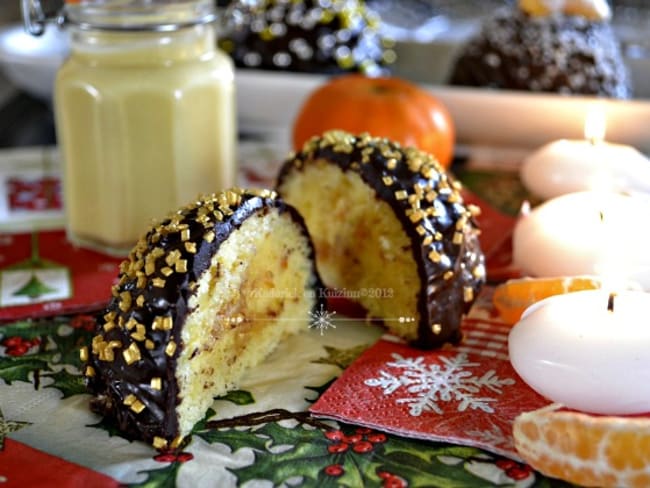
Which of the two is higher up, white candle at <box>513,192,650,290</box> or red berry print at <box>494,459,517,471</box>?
white candle at <box>513,192,650,290</box>

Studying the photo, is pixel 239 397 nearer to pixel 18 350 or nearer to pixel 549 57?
pixel 18 350

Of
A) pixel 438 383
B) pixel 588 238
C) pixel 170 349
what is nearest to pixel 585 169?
pixel 588 238

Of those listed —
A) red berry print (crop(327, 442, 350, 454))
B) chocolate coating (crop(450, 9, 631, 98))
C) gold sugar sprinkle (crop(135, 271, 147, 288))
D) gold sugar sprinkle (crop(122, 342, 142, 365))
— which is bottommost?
red berry print (crop(327, 442, 350, 454))

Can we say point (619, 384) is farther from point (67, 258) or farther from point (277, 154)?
point (277, 154)

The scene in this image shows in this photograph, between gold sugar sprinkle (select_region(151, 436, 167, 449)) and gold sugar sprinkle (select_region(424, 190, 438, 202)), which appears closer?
gold sugar sprinkle (select_region(151, 436, 167, 449))

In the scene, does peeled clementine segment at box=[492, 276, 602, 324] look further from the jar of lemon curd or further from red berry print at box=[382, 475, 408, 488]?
the jar of lemon curd

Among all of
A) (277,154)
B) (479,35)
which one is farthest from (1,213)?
(479,35)

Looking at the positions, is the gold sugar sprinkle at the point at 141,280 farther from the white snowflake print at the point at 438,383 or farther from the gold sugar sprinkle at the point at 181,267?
the white snowflake print at the point at 438,383

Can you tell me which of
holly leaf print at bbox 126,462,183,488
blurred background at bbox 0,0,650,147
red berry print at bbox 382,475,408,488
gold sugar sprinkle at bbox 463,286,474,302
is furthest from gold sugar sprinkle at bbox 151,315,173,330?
blurred background at bbox 0,0,650,147

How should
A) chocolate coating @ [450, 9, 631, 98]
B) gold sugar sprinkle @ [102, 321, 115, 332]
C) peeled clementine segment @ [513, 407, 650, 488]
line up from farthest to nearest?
1. chocolate coating @ [450, 9, 631, 98]
2. gold sugar sprinkle @ [102, 321, 115, 332]
3. peeled clementine segment @ [513, 407, 650, 488]
